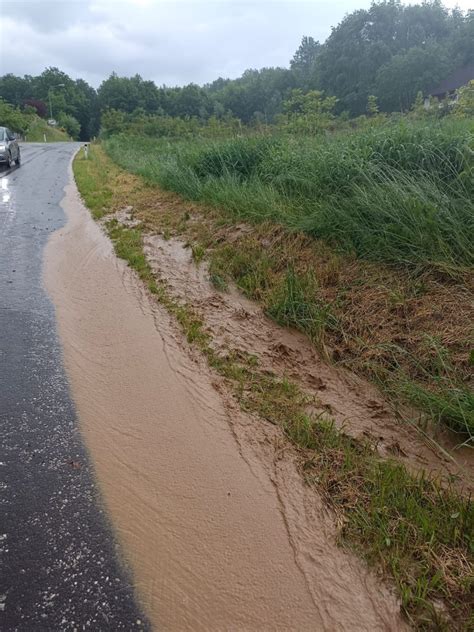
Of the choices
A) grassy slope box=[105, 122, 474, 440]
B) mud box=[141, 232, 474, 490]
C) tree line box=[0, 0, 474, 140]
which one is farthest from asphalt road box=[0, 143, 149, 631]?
tree line box=[0, 0, 474, 140]

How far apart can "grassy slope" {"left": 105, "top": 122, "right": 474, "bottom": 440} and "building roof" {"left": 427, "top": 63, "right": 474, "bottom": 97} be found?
40094mm

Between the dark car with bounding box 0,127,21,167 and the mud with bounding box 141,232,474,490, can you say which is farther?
→ the dark car with bounding box 0,127,21,167

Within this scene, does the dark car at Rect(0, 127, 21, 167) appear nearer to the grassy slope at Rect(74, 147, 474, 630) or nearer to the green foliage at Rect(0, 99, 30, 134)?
the grassy slope at Rect(74, 147, 474, 630)

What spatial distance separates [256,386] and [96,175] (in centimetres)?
1422

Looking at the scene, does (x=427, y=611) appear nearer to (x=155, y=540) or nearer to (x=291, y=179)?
A: (x=155, y=540)

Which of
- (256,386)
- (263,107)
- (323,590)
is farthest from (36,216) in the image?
(263,107)

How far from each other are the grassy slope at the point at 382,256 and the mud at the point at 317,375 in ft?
0.61

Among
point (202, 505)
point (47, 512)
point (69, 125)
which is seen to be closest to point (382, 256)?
point (202, 505)

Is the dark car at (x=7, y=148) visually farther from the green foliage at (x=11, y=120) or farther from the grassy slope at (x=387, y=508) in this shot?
the green foliage at (x=11, y=120)

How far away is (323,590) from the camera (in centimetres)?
230

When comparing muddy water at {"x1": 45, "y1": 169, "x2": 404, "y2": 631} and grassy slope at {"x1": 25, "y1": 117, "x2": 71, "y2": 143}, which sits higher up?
grassy slope at {"x1": 25, "y1": 117, "x2": 71, "y2": 143}

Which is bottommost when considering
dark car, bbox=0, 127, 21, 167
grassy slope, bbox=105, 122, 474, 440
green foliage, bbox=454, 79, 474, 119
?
grassy slope, bbox=105, 122, 474, 440

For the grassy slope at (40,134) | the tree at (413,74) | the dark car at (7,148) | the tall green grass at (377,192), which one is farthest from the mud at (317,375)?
the grassy slope at (40,134)

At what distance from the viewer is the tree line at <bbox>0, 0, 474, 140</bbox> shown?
4319 centimetres
